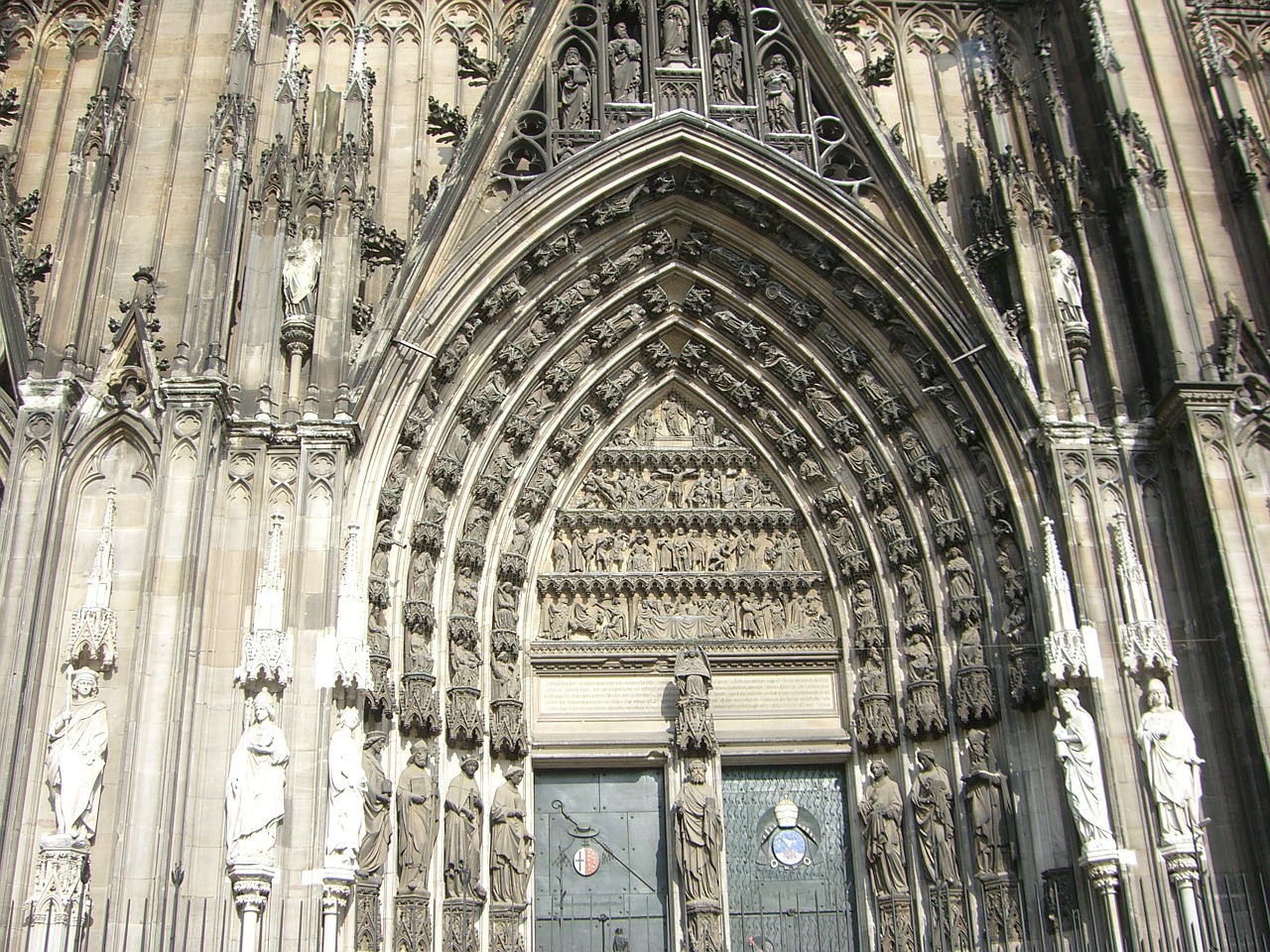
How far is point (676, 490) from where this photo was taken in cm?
1360

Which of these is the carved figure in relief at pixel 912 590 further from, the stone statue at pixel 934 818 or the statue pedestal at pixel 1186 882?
the statue pedestal at pixel 1186 882

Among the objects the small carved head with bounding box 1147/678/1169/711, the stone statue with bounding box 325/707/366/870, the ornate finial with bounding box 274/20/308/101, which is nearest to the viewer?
the stone statue with bounding box 325/707/366/870

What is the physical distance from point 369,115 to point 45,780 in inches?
267

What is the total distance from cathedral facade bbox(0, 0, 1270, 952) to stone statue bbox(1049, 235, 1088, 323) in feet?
0.14

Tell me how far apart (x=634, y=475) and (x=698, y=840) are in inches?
148

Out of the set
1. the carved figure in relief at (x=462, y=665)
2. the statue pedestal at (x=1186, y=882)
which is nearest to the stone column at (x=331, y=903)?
the carved figure in relief at (x=462, y=665)

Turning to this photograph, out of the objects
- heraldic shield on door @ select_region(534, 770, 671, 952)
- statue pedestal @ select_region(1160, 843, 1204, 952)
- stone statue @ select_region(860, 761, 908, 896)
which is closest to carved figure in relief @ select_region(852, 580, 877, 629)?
stone statue @ select_region(860, 761, 908, 896)

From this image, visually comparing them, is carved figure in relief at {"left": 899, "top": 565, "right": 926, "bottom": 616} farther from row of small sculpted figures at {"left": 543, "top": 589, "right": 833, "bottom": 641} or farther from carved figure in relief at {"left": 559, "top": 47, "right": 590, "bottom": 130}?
carved figure in relief at {"left": 559, "top": 47, "right": 590, "bottom": 130}

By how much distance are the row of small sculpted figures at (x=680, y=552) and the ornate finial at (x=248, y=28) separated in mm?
5545

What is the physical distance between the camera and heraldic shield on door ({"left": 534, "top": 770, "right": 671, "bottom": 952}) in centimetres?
1191

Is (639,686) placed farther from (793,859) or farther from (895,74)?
(895,74)

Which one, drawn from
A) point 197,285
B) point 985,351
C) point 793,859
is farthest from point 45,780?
point 985,351

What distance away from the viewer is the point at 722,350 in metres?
13.8

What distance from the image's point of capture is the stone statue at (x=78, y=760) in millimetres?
9156
